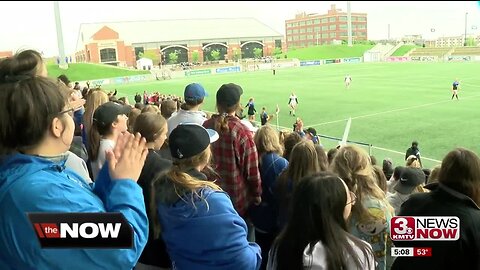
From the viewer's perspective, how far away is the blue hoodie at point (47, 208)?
5.65 feet

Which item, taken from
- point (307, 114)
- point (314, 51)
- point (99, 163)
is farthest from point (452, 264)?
point (314, 51)

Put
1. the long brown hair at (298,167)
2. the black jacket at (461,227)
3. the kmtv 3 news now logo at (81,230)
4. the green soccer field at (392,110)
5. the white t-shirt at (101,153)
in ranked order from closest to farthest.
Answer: the kmtv 3 news now logo at (81,230) < the black jacket at (461,227) < the long brown hair at (298,167) < the white t-shirt at (101,153) < the green soccer field at (392,110)

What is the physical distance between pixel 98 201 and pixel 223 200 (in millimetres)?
871

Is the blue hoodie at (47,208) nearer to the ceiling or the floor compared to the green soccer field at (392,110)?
nearer to the ceiling

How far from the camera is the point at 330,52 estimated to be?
8606 centimetres

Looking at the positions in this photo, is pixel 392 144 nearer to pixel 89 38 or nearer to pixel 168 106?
pixel 168 106

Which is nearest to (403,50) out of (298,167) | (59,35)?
(59,35)

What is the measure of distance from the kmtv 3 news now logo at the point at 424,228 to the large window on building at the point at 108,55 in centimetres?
8998

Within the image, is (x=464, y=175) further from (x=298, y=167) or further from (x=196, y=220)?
(x=196, y=220)

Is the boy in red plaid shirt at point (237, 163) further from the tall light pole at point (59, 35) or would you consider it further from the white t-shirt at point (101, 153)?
the tall light pole at point (59, 35)

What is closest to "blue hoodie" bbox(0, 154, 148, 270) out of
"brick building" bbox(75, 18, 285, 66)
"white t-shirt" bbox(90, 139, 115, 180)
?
"white t-shirt" bbox(90, 139, 115, 180)

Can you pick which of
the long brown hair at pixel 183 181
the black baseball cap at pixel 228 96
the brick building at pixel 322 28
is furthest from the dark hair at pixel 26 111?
the brick building at pixel 322 28

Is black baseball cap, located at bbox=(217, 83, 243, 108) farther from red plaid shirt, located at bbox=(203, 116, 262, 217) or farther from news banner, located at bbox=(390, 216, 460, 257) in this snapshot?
news banner, located at bbox=(390, 216, 460, 257)

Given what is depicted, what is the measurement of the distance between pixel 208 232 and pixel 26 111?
3.84ft
